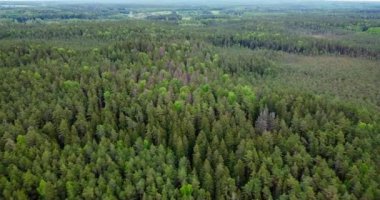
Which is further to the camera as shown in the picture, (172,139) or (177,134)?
(177,134)

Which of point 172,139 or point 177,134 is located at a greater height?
point 177,134

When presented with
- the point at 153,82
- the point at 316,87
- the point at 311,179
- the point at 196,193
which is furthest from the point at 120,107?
the point at 316,87

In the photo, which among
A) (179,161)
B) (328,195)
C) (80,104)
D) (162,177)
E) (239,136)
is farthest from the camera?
(80,104)

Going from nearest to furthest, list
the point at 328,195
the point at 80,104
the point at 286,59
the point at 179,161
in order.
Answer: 1. the point at 328,195
2. the point at 179,161
3. the point at 80,104
4. the point at 286,59

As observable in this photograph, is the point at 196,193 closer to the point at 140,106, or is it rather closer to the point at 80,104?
the point at 140,106

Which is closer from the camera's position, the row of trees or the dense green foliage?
the row of trees

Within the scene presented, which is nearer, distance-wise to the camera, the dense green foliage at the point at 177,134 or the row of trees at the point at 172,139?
the row of trees at the point at 172,139

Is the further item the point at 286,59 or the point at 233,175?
the point at 286,59

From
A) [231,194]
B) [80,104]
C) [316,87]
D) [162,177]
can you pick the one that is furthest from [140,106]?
[316,87]

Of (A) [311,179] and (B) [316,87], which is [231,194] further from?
(B) [316,87]
